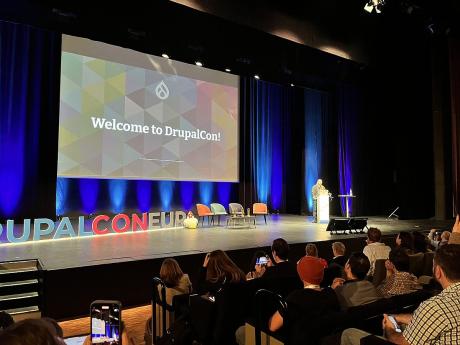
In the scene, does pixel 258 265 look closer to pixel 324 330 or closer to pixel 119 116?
pixel 324 330

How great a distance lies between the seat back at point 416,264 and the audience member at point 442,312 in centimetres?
220

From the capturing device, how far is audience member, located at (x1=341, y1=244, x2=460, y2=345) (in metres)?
1.43

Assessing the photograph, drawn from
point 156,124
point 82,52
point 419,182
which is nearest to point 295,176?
point 419,182

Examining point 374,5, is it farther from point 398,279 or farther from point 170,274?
point 170,274

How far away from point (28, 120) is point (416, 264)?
7.44 metres

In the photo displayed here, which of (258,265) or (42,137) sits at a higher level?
(42,137)

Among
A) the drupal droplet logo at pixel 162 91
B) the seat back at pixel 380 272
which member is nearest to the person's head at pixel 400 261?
the seat back at pixel 380 272

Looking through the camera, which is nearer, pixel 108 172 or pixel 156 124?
pixel 108 172

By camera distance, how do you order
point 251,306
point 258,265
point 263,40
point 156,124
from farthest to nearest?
point 156,124 → point 263,40 → point 258,265 → point 251,306

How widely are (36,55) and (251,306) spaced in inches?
299

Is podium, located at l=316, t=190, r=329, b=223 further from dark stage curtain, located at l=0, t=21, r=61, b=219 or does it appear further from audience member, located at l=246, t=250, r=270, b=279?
dark stage curtain, located at l=0, t=21, r=61, b=219

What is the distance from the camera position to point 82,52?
780 cm

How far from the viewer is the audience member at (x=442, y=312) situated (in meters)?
1.43

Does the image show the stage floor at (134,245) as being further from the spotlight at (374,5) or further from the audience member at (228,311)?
the spotlight at (374,5)
